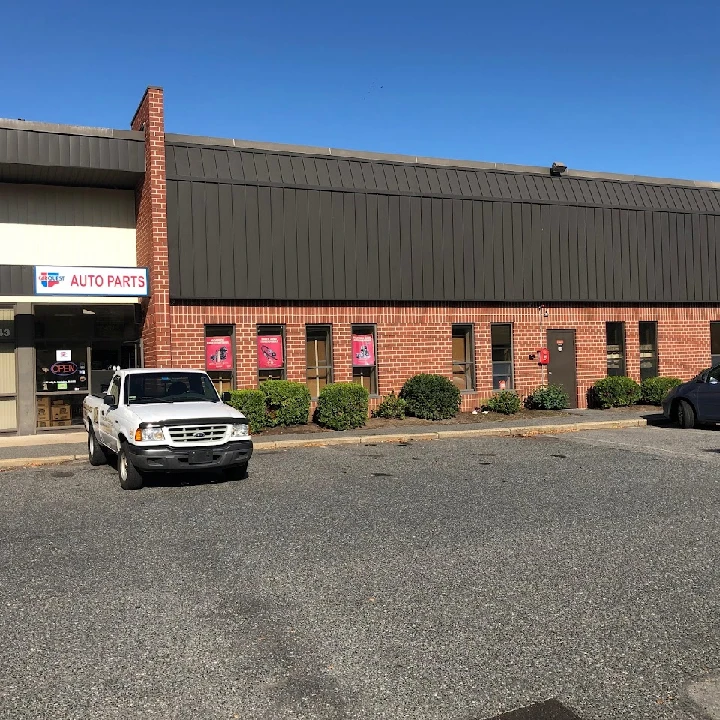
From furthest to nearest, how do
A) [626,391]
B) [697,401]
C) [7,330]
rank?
[626,391]
[7,330]
[697,401]

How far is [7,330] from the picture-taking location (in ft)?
59.6

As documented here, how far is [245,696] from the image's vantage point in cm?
403

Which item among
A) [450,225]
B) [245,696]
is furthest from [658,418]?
[245,696]

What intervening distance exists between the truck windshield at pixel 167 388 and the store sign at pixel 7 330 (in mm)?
8058

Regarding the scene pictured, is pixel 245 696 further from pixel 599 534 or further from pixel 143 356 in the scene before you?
pixel 143 356

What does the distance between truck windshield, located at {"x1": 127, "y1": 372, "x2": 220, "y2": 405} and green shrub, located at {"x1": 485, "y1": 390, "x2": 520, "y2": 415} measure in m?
10.3

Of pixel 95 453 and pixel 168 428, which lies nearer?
pixel 168 428

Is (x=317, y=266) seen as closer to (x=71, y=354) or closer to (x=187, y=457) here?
(x=71, y=354)

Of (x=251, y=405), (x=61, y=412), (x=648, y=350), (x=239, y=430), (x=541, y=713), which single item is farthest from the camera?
(x=648, y=350)

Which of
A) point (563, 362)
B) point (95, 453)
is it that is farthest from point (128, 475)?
point (563, 362)

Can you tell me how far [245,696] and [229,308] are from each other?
591 inches

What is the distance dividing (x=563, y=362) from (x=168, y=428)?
14.7 metres

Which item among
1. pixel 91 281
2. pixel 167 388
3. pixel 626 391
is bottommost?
pixel 626 391

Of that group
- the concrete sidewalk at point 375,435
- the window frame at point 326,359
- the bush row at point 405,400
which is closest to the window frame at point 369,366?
the bush row at point 405,400
